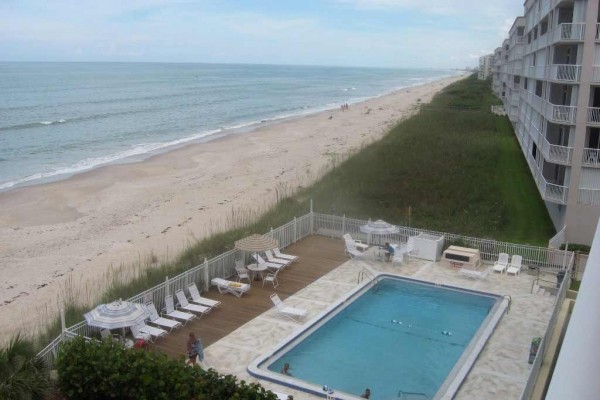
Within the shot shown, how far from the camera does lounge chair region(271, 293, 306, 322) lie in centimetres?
1490

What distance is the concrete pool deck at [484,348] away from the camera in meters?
12.1

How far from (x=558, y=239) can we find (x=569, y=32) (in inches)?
327

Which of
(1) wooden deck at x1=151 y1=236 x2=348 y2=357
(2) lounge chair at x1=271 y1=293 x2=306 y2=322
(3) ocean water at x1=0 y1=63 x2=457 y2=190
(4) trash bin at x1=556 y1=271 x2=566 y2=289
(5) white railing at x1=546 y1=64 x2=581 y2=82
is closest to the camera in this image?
(1) wooden deck at x1=151 y1=236 x2=348 y2=357

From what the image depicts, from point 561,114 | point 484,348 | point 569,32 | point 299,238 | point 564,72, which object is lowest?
point 484,348

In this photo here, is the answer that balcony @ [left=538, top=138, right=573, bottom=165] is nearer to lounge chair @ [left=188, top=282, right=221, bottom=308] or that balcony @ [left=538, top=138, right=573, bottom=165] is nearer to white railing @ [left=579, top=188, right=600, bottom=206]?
white railing @ [left=579, top=188, right=600, bottom=206]

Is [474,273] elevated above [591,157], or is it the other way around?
[591,157]

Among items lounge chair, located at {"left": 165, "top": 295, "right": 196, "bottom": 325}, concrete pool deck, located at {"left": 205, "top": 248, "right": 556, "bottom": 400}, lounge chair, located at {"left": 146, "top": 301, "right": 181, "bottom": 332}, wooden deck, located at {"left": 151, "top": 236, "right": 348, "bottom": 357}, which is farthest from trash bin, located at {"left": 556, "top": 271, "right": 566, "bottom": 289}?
lounge chair, located at {"left": 146, "top": 301, "right": 181, "bottom": 332}

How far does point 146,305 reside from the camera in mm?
14469

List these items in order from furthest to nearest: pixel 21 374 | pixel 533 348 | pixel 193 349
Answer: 1. pixel 533 348
2. pixel 193 349
3. pixel 21 374

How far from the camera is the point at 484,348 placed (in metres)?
13.6

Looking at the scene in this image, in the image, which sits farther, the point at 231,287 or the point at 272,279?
the point at 272,279

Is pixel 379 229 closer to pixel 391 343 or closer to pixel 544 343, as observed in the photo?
pixel 391 343

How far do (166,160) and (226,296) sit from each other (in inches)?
1312

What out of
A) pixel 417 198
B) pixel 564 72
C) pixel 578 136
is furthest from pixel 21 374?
pixel 564 72
